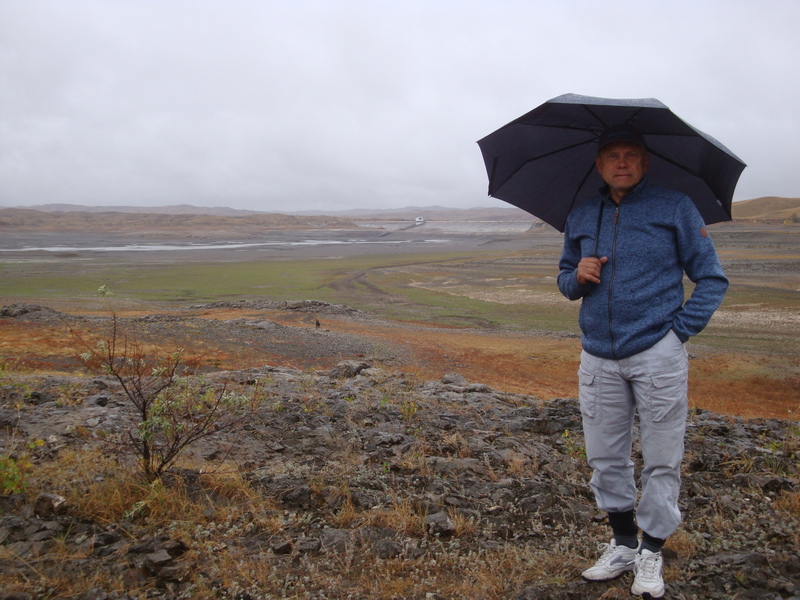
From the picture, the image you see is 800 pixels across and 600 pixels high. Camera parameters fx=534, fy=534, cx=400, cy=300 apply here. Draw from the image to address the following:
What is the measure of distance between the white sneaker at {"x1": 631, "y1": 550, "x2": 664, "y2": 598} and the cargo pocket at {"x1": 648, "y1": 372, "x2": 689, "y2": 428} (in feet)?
2.11

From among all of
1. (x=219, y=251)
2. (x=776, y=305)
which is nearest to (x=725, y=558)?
(x=776, y=305)

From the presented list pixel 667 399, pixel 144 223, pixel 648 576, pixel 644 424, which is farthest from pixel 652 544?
pixel 144 223

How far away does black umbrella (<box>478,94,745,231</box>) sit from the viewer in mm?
2709

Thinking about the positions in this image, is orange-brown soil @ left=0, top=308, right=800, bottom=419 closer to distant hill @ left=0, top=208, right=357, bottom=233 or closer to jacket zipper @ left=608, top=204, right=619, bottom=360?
jacket zipper @ left=608, top=204, right=619, bottom=360

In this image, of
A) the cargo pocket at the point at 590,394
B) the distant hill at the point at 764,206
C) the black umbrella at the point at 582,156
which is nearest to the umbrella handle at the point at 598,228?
the black umbrella at the point at 582,156

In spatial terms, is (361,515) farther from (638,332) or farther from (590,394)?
(638,332)

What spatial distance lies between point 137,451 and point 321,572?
A: 1.80 m

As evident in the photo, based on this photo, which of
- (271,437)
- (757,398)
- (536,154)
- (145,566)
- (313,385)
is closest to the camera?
(145,566)

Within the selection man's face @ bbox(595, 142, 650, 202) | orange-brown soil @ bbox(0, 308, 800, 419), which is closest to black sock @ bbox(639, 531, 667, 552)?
man's face @ bbox(595, 142, 650, 202)

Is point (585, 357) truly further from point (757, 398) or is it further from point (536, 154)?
point (757, 398)

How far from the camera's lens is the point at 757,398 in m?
11.6

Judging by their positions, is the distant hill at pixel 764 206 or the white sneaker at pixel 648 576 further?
the distant hill at pixel 764 206

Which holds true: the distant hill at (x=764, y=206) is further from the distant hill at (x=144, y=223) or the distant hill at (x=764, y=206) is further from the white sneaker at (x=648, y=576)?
the white sneaker at (x=648, y=576)

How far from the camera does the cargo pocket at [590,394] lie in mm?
2691
